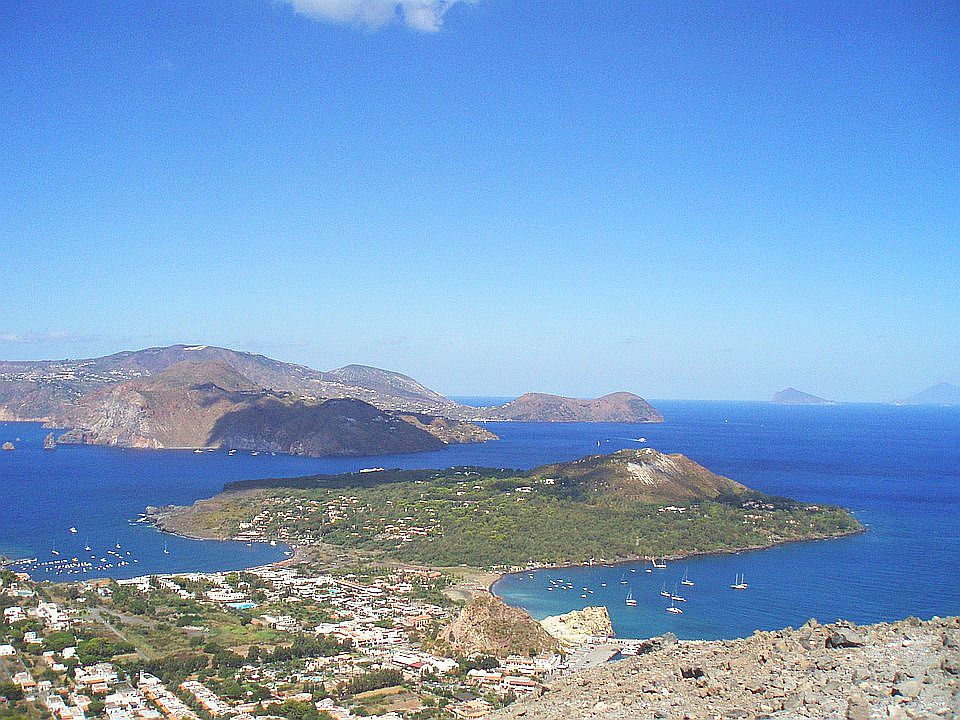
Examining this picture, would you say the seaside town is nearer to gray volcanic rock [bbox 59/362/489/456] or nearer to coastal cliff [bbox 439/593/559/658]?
coastal cliff [bbox 439/593/559/658]

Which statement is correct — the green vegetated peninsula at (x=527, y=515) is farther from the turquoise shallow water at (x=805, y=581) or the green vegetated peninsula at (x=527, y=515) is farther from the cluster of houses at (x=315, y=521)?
the turquoise shallow water at (x=805, y=581)

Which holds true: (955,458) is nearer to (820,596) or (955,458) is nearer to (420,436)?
(420,436)

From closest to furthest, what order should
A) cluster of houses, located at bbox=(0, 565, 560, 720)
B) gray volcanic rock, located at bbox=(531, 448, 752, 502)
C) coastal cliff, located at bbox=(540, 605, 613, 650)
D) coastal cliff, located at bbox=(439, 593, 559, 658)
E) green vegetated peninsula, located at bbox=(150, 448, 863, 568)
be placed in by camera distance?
1. cluster of houses, located at bbox=(0, 565, 560, 720)
2. coastal cliff, located at bbox=(439, 593, 559, 658)
3. coastal cliff, located at bbox=(540, 605, 613, 650)
4. green vegetated peninsula, located at bbox=(150, 448, 863, 568)
5. gray volcanic rock, located at bbox=(531, 448, 752, 502)

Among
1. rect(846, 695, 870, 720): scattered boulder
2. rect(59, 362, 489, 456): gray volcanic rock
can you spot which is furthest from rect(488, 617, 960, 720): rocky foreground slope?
rect(59, 362, 489, 456): gray volcanic rock

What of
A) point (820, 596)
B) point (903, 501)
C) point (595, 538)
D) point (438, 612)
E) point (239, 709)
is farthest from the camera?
point (903, 501)

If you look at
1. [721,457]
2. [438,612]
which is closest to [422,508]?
[438,612]
